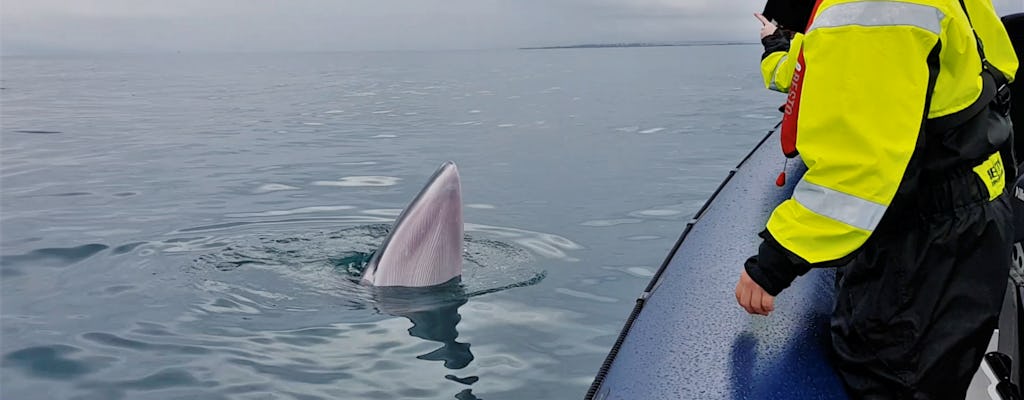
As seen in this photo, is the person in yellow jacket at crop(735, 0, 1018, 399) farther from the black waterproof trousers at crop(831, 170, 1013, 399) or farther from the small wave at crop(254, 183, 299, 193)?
the small wave at crop(254, 183, 299, 193)

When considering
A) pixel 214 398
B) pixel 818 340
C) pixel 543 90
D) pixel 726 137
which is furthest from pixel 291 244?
pixel 543 90

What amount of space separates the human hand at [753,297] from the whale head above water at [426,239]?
11.3 feet

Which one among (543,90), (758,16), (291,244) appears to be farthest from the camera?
(543,90)

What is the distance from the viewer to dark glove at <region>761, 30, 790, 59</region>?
4.38 meters

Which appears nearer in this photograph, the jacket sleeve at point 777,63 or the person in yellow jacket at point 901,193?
the person in yellow jacket at point 901,193

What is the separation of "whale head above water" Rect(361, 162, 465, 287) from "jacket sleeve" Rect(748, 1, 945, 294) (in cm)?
373

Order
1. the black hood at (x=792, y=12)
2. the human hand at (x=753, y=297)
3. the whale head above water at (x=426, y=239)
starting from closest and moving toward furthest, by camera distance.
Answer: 1. the human hand at (x=753, y=297)
2. the black hood at (x=792, y=12)
3. the whale head above water at (x=426, y=239)

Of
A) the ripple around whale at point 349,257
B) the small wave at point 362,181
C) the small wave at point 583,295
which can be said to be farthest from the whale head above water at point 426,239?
the small wave at point 362,181

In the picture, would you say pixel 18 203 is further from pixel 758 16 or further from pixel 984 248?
pixel 984 248

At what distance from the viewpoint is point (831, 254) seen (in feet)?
8.19

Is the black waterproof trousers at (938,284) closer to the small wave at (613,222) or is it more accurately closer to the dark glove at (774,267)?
the dark glove at (774,267)

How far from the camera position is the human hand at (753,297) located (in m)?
2.71

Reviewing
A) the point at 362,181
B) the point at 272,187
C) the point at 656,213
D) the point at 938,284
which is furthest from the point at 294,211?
the point at 938,284

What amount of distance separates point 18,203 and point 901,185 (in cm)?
1036
